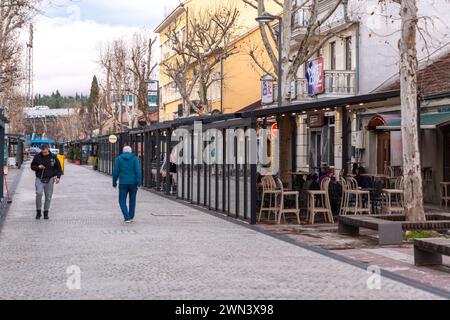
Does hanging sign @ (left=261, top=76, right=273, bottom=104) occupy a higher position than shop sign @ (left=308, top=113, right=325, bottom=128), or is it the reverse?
hanging sign @ (left=261, top=76, right=273, bottom=104)

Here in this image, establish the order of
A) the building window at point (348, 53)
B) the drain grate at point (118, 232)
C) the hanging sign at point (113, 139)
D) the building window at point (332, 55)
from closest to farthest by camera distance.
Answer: the drain grate at point (118, 232) → the building window at point (348, 53) → the building window at point (332, 55) → the hanging sign at point (113, 139)

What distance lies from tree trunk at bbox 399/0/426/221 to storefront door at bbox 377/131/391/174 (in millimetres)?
13282

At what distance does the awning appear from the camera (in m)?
21.2

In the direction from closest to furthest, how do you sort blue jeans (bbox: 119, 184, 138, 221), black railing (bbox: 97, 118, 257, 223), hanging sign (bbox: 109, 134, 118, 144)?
blue jeans (bbox: 119, 184, 138, 221), black railing (bbox: 97, 118, 257, 223), hanging sign (bbox: 109, 134, 118, 144)

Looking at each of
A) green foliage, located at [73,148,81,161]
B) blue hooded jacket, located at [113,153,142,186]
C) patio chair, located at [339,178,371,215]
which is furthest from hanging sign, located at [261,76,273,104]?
green foliage, located at [73,148,81,161]

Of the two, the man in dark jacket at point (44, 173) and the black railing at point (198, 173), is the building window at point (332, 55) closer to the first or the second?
the black railing at point (198, 173)

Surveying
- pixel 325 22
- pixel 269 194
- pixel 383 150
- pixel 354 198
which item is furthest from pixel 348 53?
pixel 269 194

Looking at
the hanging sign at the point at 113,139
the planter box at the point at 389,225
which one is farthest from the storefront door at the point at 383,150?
the hanging sign at the point at 113,139

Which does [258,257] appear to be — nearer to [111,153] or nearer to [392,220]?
[392,220]

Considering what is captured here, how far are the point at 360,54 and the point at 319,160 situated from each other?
234 inches

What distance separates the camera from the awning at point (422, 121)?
2125 cm

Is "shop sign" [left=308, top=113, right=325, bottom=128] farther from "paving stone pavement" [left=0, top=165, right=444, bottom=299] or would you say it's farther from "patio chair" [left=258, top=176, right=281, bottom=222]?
"paving stone pavement" [left=0, top=165, right=444, bottom=299]

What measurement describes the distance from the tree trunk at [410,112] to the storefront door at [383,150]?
13282mm

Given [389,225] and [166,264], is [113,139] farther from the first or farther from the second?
[166,264]
